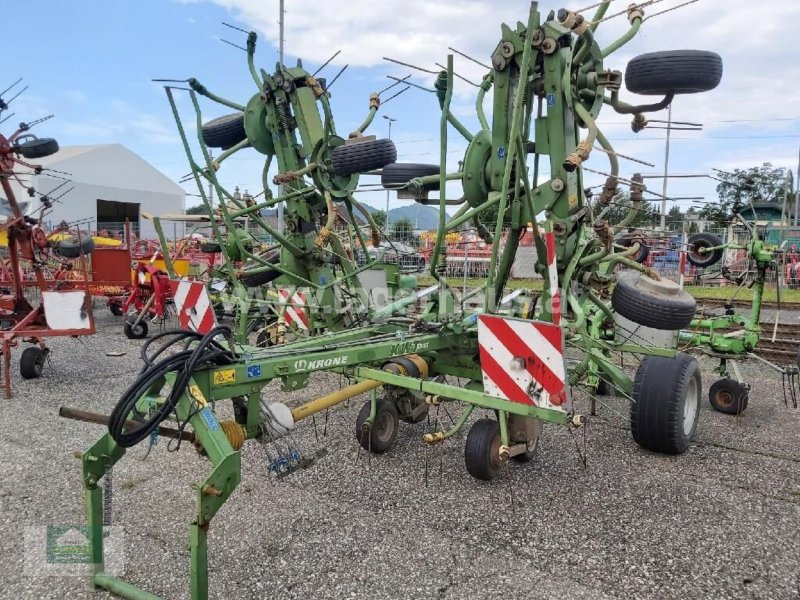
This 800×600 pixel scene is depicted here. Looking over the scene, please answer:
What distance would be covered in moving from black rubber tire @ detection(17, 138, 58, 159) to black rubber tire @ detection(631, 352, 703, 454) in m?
6.57

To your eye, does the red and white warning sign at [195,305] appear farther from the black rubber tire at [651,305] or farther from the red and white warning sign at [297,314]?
the black rubber tire at [651,305]

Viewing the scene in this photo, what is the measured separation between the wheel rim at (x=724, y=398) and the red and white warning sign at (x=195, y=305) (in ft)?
15.6

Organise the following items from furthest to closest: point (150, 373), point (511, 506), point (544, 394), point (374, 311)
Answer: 1. point (374, 311)
2. point (511, 506)
3. point (544, 394)
4. point (150, 373)

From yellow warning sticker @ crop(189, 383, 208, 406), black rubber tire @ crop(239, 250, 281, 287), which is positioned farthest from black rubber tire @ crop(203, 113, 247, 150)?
yellow warning sticker @ crop(189, 383, 208, 406)

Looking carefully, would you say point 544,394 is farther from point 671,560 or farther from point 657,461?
point 657,461

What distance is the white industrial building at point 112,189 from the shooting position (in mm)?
34562

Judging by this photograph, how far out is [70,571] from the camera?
294cm

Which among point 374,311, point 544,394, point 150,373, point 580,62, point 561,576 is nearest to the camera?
point 150,373

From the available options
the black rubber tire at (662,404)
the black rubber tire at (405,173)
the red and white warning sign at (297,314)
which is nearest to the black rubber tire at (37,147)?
the red and white warning sign at (297,314)

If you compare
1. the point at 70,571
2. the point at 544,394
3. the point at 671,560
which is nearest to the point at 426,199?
the point at 544,394

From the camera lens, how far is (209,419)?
264 cm

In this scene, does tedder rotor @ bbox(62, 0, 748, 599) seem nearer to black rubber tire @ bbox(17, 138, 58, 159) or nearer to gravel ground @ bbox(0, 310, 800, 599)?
gravel ground @ bbox(0, 310, 800, 599)

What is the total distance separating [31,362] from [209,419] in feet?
17.7

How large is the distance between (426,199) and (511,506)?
2.28 meters
